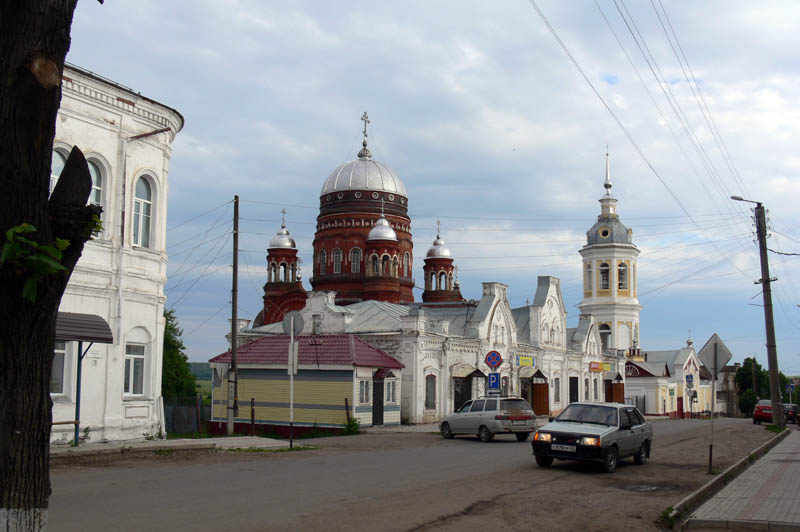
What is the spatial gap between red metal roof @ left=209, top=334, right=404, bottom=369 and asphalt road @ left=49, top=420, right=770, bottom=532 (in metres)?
12.8

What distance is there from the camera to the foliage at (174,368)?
7091cm

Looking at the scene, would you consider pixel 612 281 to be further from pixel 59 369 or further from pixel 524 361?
pixel 59 369

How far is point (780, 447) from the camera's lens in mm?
23703

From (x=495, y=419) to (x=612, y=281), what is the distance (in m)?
51.1

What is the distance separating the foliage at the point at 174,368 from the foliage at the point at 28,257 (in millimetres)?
67015

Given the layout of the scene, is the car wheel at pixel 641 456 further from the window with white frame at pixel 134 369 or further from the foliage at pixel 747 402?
the foliage at pixel 747 402

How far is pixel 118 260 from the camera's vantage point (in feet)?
65.2

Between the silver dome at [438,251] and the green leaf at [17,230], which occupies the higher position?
the silver dome at [438,251]

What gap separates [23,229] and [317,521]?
6603 mm

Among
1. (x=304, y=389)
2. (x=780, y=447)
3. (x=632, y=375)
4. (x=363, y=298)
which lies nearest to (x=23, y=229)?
(x=780, y=447)

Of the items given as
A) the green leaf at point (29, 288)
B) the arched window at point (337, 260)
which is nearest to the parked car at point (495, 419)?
the green leaf at point (29, 288)

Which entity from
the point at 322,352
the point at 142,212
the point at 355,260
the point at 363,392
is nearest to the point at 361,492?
the point at 142,212

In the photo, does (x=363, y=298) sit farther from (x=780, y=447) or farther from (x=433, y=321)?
(x=780, y=447)

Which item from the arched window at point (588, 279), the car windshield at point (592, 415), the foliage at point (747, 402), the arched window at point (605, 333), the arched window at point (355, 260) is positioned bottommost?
the foliage at point (747, 402)
